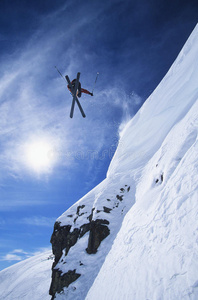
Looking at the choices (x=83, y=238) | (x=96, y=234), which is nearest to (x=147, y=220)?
(x=96, y=234)

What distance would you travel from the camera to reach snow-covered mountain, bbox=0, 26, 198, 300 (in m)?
3.36

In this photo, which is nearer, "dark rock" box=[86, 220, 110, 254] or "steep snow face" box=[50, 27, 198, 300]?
"steep snow face" box=[50, 27, 198, 300]

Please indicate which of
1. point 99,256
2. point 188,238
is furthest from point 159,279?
point 99,256

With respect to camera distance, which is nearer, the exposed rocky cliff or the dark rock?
the exposed rocky cliff

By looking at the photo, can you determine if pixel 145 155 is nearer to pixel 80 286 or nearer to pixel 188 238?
pixel 80 286

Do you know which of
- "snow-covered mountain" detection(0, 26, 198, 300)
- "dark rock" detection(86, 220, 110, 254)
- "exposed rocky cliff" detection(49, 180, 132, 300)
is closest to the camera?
"snow-covered mountain" detection(0, 26, 198, 300)

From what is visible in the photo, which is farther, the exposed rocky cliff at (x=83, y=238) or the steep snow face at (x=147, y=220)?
the exposed rocky cliff at (x=83, y=238)

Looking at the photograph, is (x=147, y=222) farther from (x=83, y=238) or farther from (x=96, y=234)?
(x=83, y=238)

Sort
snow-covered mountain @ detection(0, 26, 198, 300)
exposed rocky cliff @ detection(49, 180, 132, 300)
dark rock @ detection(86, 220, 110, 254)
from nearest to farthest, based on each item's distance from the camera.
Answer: snow-covered mountain @ detection(0, 26, 198, 300) < exposed rocky cliff @ detection(49, 180, 132, 300) < dark rock @ detection(86, 220, 110, 254)

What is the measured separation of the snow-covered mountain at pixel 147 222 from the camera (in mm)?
3361

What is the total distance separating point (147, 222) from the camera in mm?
5625

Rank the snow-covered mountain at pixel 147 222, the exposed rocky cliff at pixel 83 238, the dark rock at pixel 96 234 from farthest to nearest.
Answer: the dark rock at pixel 96 234, the exposed rocky cliff at pixel 83 238, the snow-covered mountain at pixel 147 222

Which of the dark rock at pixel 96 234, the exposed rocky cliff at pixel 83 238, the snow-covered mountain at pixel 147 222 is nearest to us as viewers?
the snow-covered mountain at pixel 147 222

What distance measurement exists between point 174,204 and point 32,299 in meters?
20.8
